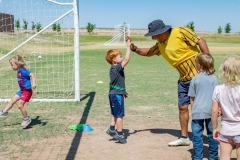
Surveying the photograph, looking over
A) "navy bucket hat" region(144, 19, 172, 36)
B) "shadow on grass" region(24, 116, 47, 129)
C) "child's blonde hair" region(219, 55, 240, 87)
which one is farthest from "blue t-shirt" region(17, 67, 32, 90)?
"child's blonde hair" region(219, 55, 240, 87)

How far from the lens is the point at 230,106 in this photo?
11.7 ft

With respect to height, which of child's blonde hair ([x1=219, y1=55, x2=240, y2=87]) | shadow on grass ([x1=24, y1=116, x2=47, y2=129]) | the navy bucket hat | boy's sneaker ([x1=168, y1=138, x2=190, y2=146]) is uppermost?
the navy bucket hat

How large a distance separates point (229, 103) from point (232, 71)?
1.11ft

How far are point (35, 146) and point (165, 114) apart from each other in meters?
3.24

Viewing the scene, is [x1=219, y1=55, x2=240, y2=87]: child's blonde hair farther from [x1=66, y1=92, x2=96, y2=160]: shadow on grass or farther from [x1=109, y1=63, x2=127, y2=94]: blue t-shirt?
[x1=66, y1=92, x2=96, y2=160]: shadow on grass

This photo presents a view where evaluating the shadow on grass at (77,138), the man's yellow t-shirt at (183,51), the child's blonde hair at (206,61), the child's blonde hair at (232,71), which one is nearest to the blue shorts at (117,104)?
the shadow on grass at (77,138)

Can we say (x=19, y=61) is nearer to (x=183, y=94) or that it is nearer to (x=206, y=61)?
(x=183, y=94)

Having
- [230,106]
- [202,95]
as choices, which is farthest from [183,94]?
[230,106]

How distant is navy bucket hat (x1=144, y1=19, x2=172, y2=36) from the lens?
511 cm

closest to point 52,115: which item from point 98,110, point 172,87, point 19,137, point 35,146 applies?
point 98,110

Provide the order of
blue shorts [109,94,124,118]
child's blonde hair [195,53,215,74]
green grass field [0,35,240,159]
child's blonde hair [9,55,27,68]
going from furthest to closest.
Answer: child's blonde hair [9,55,27,68], green grass field [0,35,240,159], blue shorts [109,94,124,118], child's blonde hair [195,53,215,74]

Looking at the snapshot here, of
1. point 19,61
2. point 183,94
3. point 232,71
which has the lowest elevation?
point 183,94

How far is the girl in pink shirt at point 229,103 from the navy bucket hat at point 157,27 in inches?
66.5

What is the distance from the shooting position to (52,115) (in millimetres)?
7480
